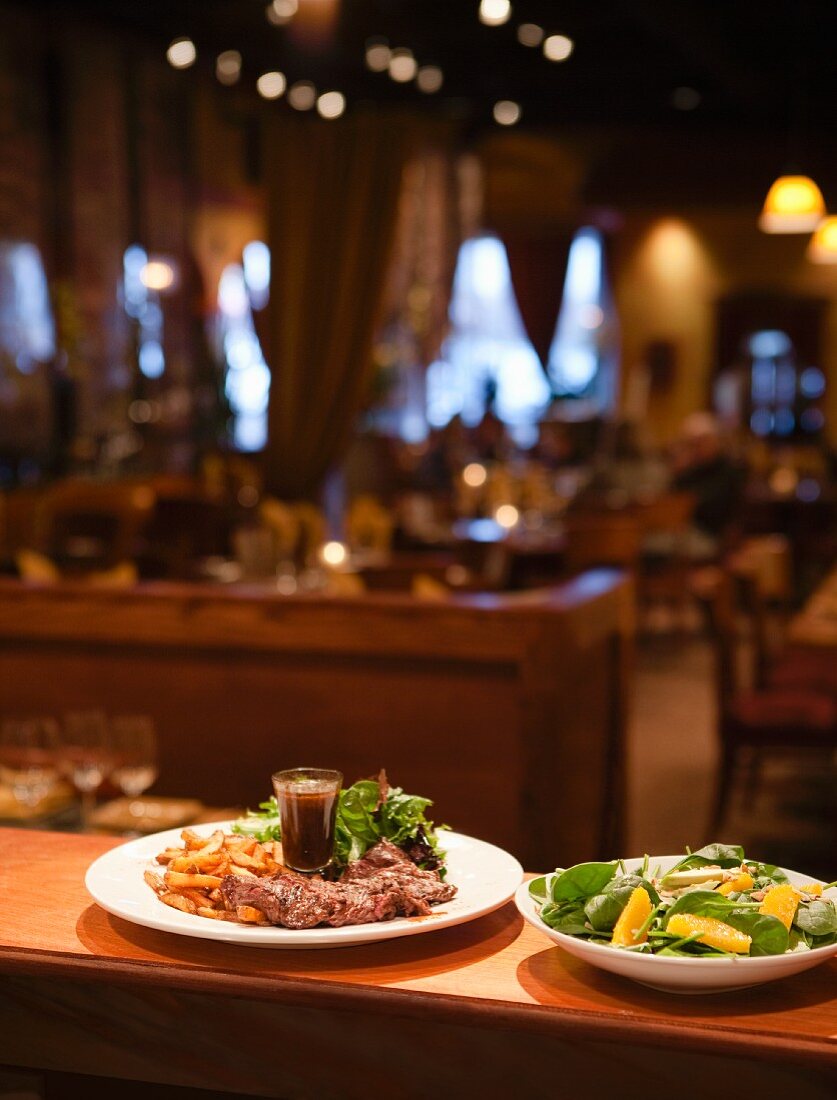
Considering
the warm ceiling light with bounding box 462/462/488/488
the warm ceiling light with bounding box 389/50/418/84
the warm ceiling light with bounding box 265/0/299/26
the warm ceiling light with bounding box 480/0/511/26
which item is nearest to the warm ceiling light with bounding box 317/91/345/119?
the warm ceiling light with bounding box 389/50/418/84

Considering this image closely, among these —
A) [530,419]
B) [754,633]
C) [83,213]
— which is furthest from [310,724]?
[530,419]

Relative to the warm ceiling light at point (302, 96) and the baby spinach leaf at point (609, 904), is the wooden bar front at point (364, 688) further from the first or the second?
the warm ceiling light at point (302, 96)

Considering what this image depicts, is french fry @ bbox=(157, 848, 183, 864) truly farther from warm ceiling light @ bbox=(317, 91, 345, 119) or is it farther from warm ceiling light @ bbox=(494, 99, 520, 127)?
warm ceiling light @ bbox=(494, 99, 520, 127)

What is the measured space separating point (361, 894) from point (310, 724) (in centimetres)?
228

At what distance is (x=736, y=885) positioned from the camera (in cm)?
121

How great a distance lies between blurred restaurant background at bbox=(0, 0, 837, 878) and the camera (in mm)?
3430

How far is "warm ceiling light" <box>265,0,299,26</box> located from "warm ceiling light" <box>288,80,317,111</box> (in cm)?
131

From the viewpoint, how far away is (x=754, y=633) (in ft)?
16.5

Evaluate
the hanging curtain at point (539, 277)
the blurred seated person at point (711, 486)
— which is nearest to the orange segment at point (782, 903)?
the blurred seated person at point (711, 486)

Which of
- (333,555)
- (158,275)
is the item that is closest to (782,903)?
(333,555)

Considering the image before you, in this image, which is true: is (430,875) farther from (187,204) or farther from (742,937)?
(187,204)

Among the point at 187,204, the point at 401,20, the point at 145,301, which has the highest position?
the point at 401,20

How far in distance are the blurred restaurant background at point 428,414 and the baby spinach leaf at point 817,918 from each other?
1577mm

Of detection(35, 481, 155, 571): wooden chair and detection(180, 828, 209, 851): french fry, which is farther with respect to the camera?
detection(35, 481, 155, 571): wooden chair
